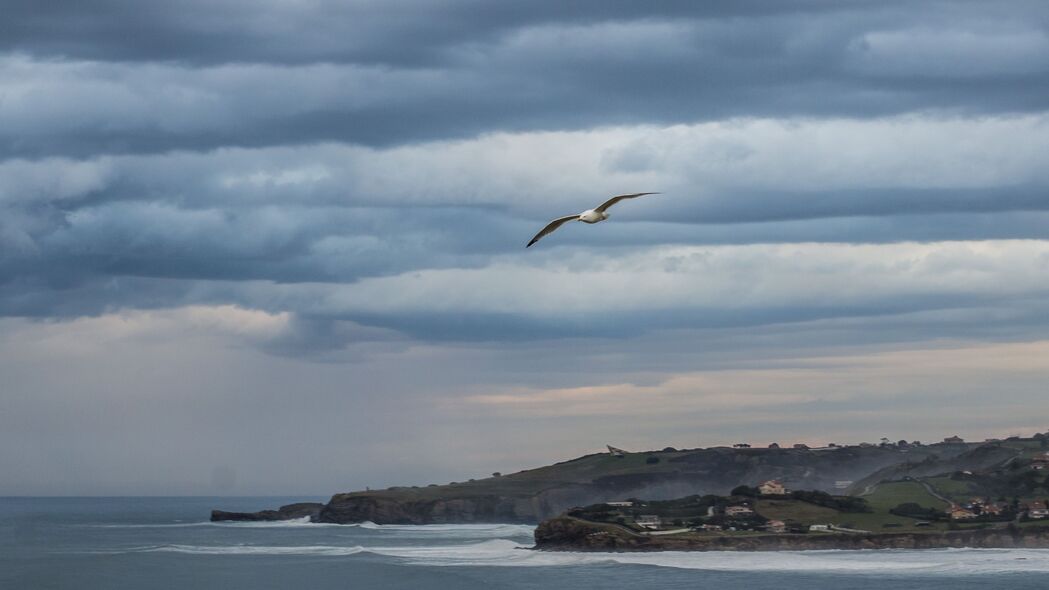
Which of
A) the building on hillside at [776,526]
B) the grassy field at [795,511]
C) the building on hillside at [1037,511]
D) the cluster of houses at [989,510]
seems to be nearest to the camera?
→ the building on hillside at [776,526]

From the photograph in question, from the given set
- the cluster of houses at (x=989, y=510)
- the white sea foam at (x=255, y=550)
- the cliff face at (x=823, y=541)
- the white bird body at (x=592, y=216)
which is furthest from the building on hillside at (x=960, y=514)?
the white bird body at (x=592, y=216)

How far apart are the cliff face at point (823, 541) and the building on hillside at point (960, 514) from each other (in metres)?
11.7

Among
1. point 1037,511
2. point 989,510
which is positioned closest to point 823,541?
point 989,510

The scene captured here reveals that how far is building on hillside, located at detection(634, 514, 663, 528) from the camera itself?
171125 mm

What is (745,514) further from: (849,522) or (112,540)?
(112,540)

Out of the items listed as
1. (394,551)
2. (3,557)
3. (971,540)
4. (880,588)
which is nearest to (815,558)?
(971,540)

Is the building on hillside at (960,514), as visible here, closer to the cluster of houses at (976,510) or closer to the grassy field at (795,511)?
the cluster of houses at (976,510)

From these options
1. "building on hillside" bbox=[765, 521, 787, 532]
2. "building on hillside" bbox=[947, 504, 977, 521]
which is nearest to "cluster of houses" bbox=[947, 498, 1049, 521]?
"building on hillside" bbox=[947, 504, 977, 521]

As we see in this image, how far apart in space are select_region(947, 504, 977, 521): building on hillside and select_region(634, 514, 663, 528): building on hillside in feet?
108

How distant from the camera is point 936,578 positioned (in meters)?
119

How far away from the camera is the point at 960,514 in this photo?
570 feet

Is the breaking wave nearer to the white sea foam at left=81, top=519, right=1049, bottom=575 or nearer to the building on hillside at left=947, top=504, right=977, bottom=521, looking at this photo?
the white sea foam at left=81, top=519, right=1049, bottom=575

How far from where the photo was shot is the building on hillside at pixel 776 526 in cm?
16450

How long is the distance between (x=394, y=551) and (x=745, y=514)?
134 feet
